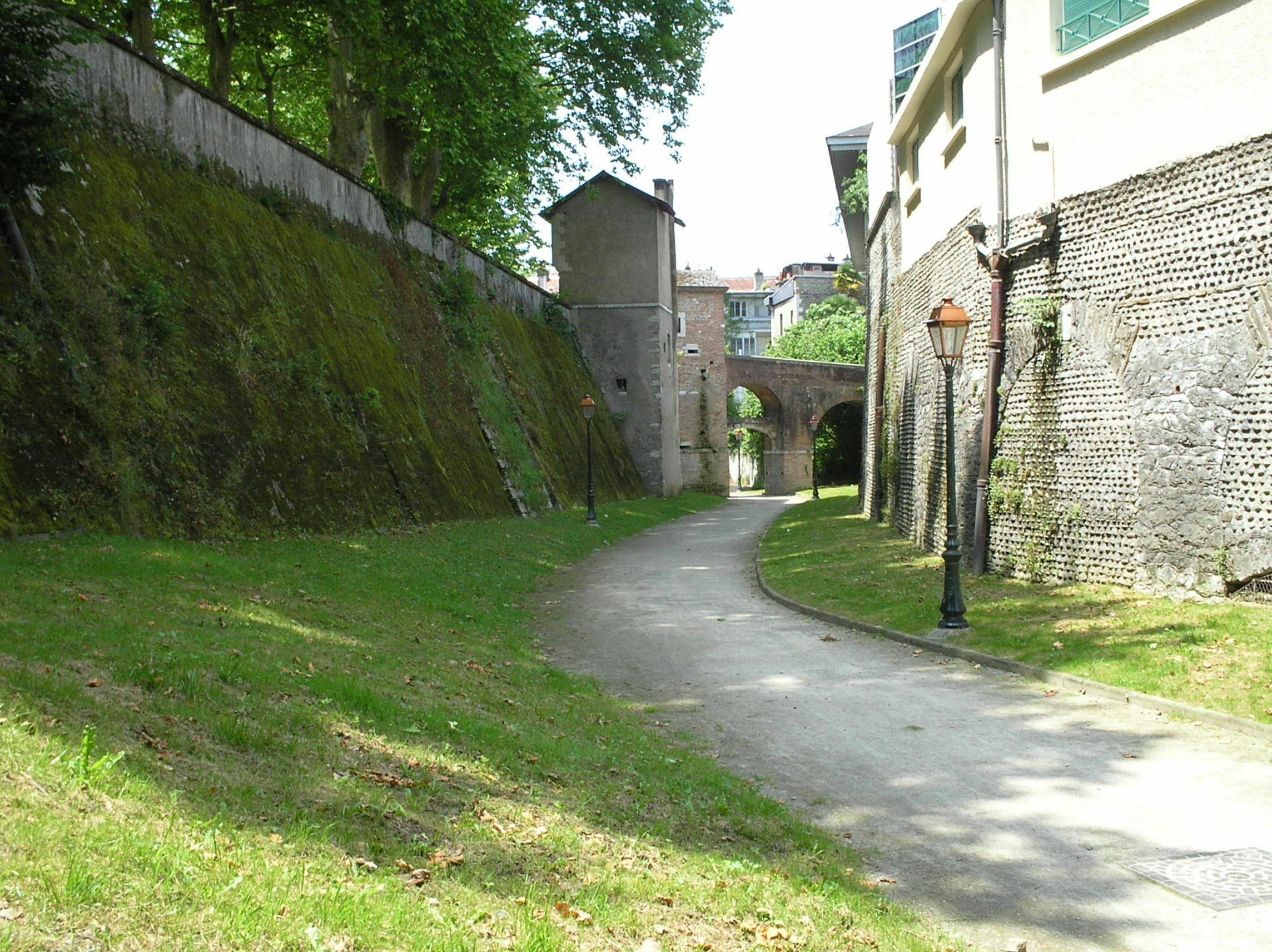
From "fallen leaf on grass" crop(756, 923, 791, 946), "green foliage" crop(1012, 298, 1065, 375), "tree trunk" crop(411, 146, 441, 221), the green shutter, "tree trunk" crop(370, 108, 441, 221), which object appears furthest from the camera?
"tree trunk" crop(411, 146, 441, 221)

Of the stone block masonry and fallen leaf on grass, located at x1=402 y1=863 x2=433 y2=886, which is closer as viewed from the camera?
fallen leaf on grass, located at x1=402 y1=863 x2=433 y2=886

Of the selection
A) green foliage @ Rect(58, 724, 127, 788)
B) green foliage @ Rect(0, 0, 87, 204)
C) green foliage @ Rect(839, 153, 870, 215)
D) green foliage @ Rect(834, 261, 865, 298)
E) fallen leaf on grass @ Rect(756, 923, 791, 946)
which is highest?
green foliage @ Rect(834, 261, 865, 298)

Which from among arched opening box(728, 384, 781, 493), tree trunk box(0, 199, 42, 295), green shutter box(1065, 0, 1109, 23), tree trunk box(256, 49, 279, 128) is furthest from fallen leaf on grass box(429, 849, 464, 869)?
arched opening box(728, 384, 781, 493)

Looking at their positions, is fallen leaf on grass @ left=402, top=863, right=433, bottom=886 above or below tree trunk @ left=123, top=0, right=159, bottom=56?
below

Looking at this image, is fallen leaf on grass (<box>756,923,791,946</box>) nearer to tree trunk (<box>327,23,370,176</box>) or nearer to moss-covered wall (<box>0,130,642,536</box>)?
moss-covered wall (<box>0,130,642,536</box>)

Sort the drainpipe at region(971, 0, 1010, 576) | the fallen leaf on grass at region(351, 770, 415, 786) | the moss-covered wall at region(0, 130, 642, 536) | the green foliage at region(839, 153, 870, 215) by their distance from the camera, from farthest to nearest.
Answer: the green foliage at region(839, 153, 870, 215) < the drainpipe at region(971, 0, 1010, 576) < the moss-covered wall at region(0, 130, 642, 536) < the fallen leaf on grass at region(351, 770, 415, 786)

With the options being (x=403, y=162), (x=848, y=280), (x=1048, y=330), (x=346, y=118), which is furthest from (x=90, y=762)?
(x=848, y=280)

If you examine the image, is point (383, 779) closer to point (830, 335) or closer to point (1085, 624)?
point (1085, 624)

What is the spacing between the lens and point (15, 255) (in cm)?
1129

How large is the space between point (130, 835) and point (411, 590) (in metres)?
9.07

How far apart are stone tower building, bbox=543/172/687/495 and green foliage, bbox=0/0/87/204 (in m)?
30.6

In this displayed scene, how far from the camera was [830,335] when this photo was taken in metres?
68.6

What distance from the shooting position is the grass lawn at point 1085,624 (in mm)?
8656

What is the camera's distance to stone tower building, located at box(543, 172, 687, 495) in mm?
42188
